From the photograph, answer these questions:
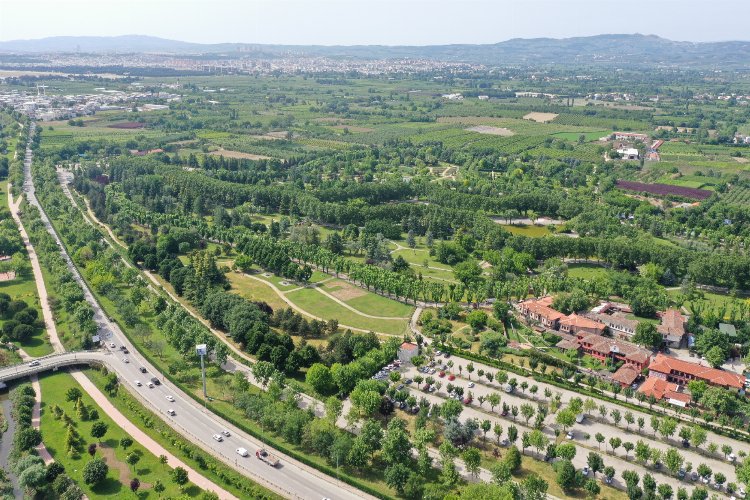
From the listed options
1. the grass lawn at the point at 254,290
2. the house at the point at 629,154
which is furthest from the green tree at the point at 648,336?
the house at the point at 629,154

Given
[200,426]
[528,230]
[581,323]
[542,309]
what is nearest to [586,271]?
[542,309]

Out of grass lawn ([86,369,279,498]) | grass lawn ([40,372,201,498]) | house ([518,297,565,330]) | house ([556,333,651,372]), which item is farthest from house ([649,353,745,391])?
grass lawn ([40,372,201,498])

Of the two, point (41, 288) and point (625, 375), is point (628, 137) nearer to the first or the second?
point (625, 375)

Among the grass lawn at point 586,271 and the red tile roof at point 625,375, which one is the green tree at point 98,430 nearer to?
the red tile roof at point 625,375

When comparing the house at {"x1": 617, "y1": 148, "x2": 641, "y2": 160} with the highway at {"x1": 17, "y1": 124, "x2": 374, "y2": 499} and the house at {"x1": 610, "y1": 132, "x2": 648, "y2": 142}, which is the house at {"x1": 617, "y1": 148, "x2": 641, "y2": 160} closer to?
the house at {"x1": 610, "y1": 132, "x2": 648, "y2": 142}

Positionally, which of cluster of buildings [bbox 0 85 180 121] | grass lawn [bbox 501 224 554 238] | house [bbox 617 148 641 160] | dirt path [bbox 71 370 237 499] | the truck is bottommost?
dirt path [bbox 71 370 237 499]

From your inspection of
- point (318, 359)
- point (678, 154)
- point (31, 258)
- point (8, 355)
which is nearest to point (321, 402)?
point (318, 359)
